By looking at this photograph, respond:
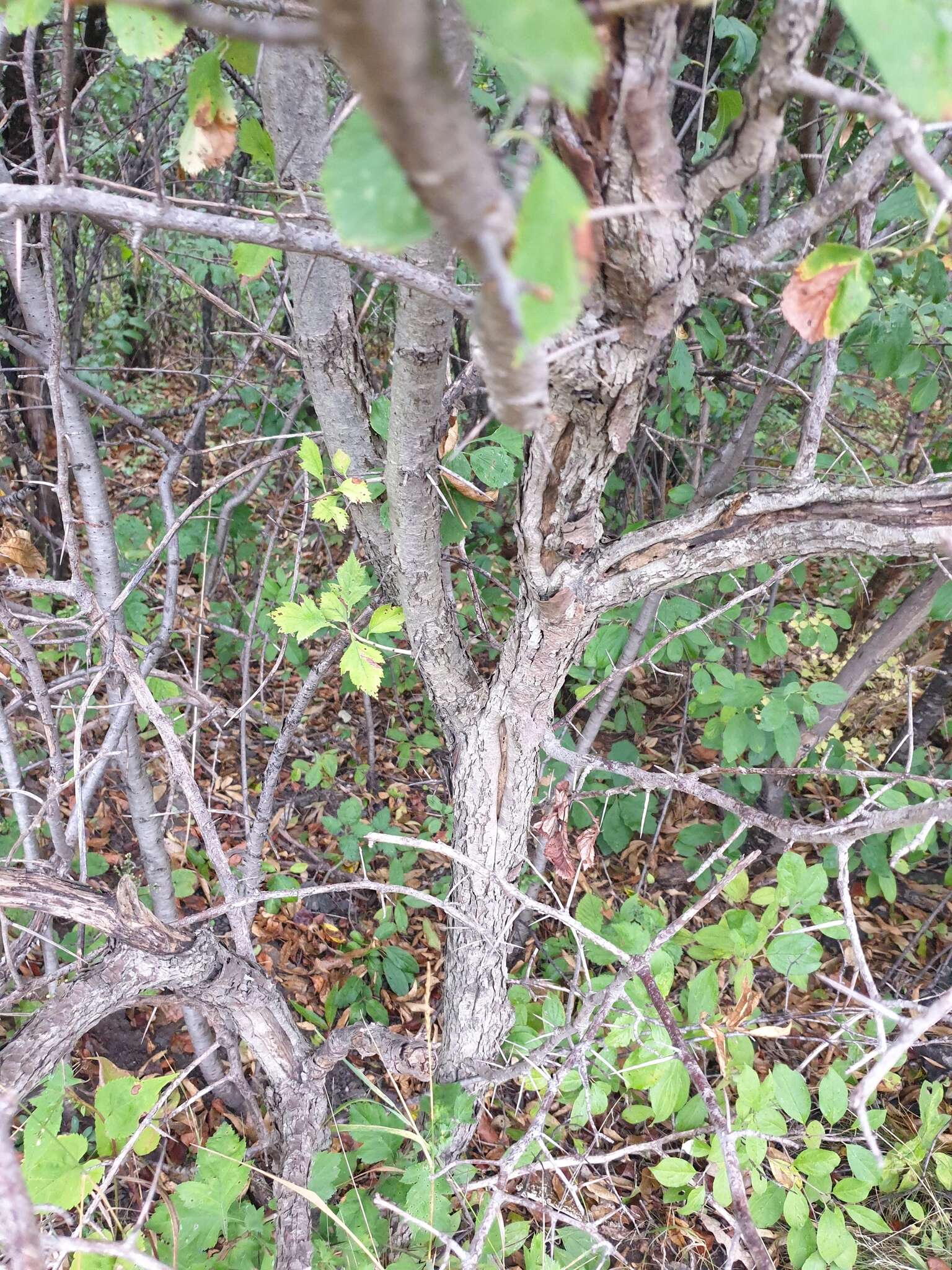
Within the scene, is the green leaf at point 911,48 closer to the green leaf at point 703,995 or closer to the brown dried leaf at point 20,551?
the green leaf at point 703,995

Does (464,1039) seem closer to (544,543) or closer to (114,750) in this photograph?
(114,750)

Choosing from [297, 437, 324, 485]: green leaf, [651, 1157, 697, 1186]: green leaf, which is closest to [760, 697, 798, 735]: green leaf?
[651, 1157, 697, 1186]: green leaf

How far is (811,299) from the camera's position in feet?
2.56

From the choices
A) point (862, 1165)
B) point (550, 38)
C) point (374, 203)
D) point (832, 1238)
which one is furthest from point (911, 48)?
point (832, 1238)

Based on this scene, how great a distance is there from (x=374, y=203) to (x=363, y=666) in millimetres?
1002

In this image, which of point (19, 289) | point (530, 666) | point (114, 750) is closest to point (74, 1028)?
point (114, 750)

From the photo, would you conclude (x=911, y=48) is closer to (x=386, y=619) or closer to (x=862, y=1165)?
(x=386, y=619)

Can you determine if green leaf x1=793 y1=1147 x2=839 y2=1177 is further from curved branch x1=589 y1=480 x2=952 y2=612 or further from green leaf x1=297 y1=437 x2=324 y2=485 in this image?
green leaf x1=297 y1=437 x2=324 y2=485

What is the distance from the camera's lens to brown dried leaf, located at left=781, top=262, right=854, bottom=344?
0.76 m

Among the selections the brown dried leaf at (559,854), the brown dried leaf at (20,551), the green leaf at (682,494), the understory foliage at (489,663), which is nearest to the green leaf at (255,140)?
the understory foliage at (489,663)

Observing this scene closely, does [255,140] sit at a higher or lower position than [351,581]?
higher

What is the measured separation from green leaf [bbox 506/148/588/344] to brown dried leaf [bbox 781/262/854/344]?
1.41 ft

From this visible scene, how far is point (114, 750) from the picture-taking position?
1667 millimetres

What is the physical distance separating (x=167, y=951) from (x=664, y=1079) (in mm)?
1161
